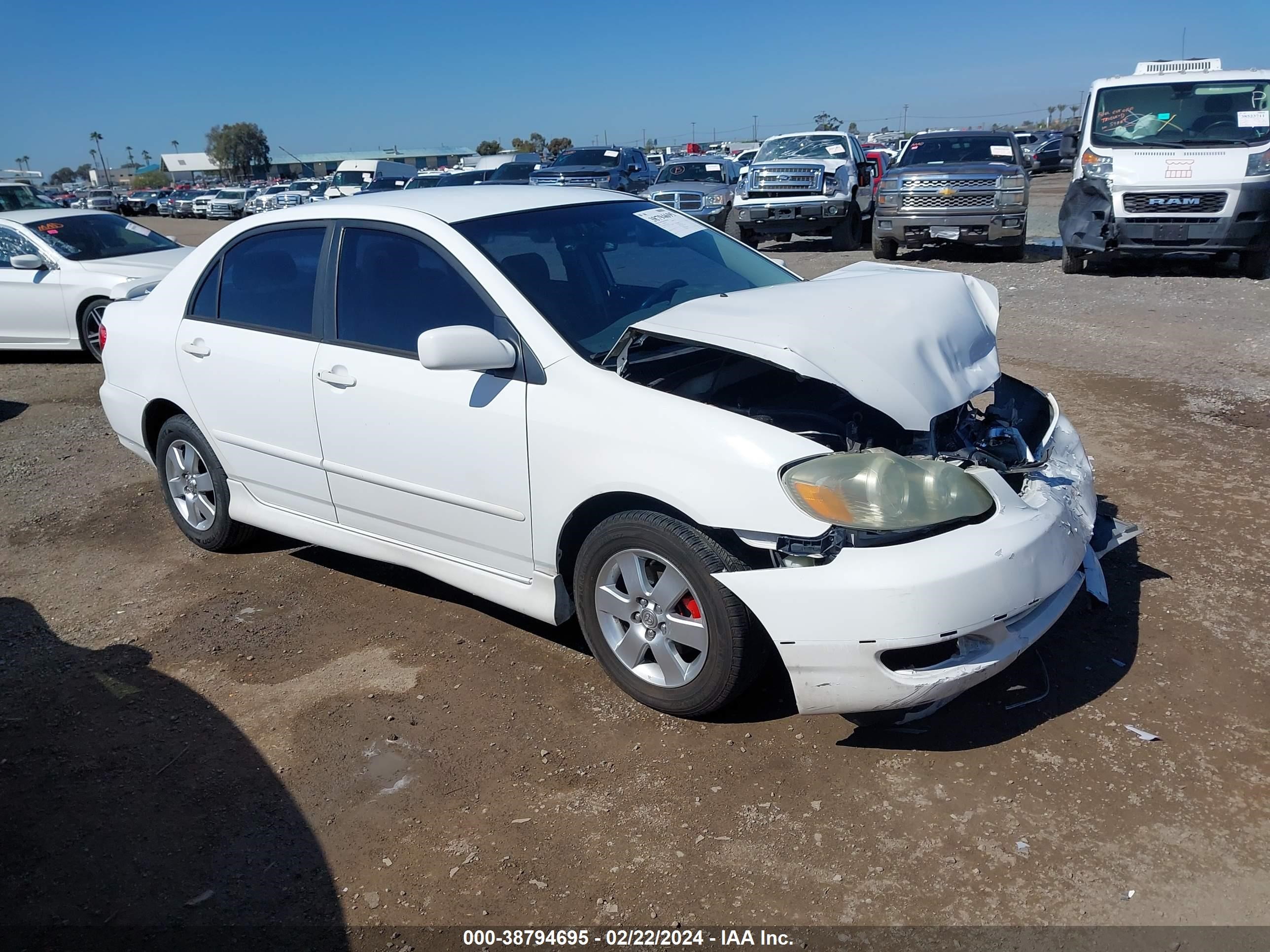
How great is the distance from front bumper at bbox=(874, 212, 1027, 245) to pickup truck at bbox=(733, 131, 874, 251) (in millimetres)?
2284

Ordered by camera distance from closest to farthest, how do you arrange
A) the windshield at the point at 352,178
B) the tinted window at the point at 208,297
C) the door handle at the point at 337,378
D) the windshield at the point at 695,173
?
the door handle at the point at 337,378, the tinted window at the point at 208,297, the windshield at the point at 695,173, the windshield at the point at 352,178

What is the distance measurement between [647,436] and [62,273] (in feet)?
29.1

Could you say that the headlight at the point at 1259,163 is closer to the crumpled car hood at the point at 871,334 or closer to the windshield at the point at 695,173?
the crumpled car hood at the point at 871,334

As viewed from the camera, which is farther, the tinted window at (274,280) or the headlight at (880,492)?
the tinted window at (274,280)

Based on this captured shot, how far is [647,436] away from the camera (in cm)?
311

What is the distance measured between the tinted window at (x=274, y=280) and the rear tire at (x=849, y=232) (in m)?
13.5

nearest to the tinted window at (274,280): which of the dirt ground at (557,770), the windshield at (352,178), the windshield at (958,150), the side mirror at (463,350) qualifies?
the side mirror at (463,350)

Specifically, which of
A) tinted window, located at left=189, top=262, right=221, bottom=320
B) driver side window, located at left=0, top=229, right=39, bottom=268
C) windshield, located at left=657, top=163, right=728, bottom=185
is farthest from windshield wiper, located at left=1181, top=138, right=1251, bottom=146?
driver side window, located at left=0, top=229, right=39, bottom=268

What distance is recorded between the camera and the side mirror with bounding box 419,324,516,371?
3.28m

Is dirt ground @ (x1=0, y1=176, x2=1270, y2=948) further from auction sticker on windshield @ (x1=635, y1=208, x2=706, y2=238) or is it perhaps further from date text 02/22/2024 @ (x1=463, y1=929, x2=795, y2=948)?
auction sticker on windshield @ (x1=635, y1=208, x2=706, y2=238)

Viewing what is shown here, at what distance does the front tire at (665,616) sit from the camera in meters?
3.02

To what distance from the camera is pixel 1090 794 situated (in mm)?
2854

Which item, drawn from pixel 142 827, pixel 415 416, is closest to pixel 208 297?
pixel 415 416

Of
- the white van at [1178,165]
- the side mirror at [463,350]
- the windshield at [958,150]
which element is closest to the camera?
the side mirror at [463,350]
